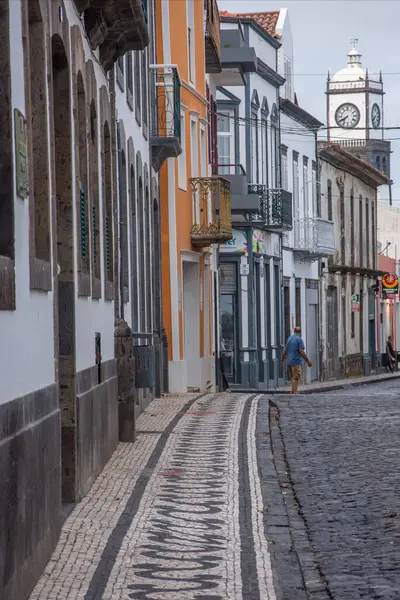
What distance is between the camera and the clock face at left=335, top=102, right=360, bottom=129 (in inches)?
6590

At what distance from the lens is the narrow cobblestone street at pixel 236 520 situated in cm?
814

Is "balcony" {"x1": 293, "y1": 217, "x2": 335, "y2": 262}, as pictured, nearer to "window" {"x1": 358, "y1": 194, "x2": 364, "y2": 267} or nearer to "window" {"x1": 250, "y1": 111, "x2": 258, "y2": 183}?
"window" {"x1": 250, "y1": 111, "x2": 258, "y2": 183}

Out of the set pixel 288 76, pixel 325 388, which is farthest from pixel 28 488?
pixel 288 76

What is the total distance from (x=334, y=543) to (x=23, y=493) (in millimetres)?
2897

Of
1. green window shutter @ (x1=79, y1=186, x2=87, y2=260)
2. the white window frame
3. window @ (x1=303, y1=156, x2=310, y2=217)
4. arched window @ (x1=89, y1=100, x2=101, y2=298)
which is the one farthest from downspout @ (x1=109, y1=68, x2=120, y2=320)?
window @ (x1=303, y1=156, x2=310, y2=217)

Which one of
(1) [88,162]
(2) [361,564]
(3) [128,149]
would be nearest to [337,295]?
(3) [128,149]

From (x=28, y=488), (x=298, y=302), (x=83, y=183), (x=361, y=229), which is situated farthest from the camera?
(x=361, y=229)

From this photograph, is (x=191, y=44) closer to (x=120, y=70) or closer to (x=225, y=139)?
(x=225, y=139)

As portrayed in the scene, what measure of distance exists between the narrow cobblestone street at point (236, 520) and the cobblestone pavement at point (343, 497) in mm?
12

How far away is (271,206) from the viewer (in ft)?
133

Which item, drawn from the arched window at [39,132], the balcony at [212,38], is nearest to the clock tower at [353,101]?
the balcony at [212,38]

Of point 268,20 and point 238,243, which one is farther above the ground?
point 268,20

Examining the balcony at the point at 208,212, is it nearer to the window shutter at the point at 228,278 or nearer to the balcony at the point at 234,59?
the balcony at the point at 234,59

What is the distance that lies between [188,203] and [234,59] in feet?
22.7
